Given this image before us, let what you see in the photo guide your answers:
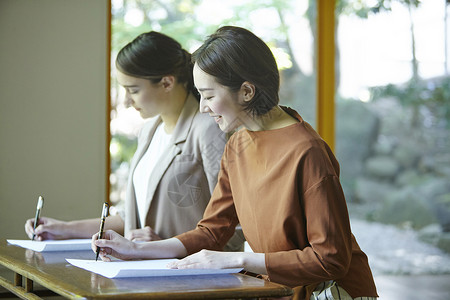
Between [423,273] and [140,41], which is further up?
[140,41]

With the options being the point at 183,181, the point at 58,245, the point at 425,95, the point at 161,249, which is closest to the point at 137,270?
the point at 161,249

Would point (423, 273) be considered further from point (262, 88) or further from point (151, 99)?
point (262, 88)

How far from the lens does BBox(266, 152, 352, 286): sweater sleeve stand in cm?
165

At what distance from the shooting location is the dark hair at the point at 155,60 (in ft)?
7.98

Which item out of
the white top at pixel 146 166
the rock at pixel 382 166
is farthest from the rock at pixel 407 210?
the white top at pixel 146 166

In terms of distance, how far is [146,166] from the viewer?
8.37 ft

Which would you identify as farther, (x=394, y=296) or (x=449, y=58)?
(x=449, y=58)

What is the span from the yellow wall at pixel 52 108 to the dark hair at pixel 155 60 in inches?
78.1

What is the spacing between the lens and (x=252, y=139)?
1.92 metres

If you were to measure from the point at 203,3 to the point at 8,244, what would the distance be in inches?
113

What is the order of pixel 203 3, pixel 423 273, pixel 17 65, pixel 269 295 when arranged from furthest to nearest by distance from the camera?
pixel 423 273 → pixel 203 3 → pixel 17 65 → pixel 269 295

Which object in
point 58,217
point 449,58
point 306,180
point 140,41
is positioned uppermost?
point 449,58

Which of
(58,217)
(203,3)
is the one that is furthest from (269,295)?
(203,3)

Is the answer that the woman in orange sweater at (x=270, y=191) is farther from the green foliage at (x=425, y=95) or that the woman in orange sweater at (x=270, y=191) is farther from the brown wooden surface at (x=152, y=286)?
the green foliage at (x=425, y=95)
